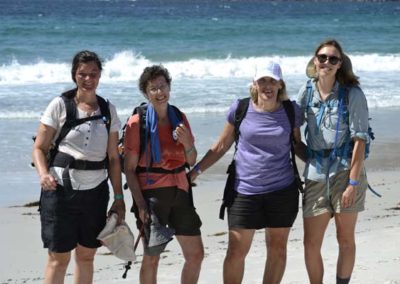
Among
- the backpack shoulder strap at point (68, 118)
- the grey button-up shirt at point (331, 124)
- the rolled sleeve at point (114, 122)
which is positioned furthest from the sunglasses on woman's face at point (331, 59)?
the backpack shoulder strap at point (68, 118)

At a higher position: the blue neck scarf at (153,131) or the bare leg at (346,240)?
the blue neck scarf at (153,131)

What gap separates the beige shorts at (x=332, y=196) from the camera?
5.40 metres

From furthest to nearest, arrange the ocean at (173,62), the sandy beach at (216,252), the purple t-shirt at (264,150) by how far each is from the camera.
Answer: the ocean at (173,62), the sandy beach at (216,252), the purple t-shirt at (264,150)

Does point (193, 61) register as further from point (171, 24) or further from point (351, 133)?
point (351, 133)

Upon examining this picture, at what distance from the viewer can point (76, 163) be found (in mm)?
5016

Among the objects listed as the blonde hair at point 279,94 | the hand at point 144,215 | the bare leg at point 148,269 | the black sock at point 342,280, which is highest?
the blonde hair at point 279,94

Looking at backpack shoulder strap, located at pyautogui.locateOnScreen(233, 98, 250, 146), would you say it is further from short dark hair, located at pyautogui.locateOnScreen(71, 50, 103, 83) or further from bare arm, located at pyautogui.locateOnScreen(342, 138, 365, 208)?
short dark hair, located at pyautogui.locateOnScreen(71, 50, 103, 83)

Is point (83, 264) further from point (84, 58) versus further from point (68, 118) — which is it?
point (84, 58)

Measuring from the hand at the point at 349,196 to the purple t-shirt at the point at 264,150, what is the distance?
36cm

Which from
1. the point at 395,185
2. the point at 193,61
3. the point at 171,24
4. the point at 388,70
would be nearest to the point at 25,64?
the point at 193,61

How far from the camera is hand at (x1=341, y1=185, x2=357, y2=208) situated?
5.32 meters

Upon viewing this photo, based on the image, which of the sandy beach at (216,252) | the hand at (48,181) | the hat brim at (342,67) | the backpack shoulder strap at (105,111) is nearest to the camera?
the hand at (48,181)

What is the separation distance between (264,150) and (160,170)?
2.20ft

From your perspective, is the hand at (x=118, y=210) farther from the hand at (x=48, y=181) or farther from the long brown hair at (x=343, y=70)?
the long brown hair at (x=343, y=70)
